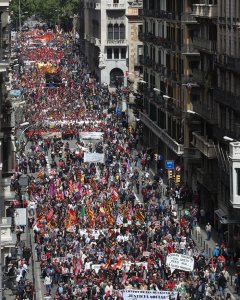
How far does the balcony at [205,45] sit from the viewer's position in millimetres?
88350

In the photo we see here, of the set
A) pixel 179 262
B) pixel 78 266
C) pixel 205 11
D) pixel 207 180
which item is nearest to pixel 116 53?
pixel 205 11

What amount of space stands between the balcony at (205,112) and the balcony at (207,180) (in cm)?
344

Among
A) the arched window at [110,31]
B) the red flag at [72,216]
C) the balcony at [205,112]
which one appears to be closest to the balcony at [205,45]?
the balcony at [205,112]

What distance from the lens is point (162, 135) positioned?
109688 mm

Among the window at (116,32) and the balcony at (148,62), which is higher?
the window at (116,32)

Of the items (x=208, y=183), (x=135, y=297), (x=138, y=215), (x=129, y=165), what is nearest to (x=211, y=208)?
(x=208, y=183)

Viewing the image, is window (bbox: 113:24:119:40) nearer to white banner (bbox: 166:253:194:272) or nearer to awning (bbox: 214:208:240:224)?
awning (bbox: 214:208:240:224)

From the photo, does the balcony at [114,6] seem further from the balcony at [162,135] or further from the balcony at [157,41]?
the balcony at [162,135]

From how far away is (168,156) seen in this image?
10800 centimetres

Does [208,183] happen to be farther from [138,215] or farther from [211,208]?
[138,215]

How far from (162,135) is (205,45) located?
1948 centimetres

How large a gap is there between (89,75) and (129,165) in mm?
82091

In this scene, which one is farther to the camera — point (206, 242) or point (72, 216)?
point (72, 216)

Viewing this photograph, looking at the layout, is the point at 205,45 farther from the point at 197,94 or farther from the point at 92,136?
the point at 92,136
